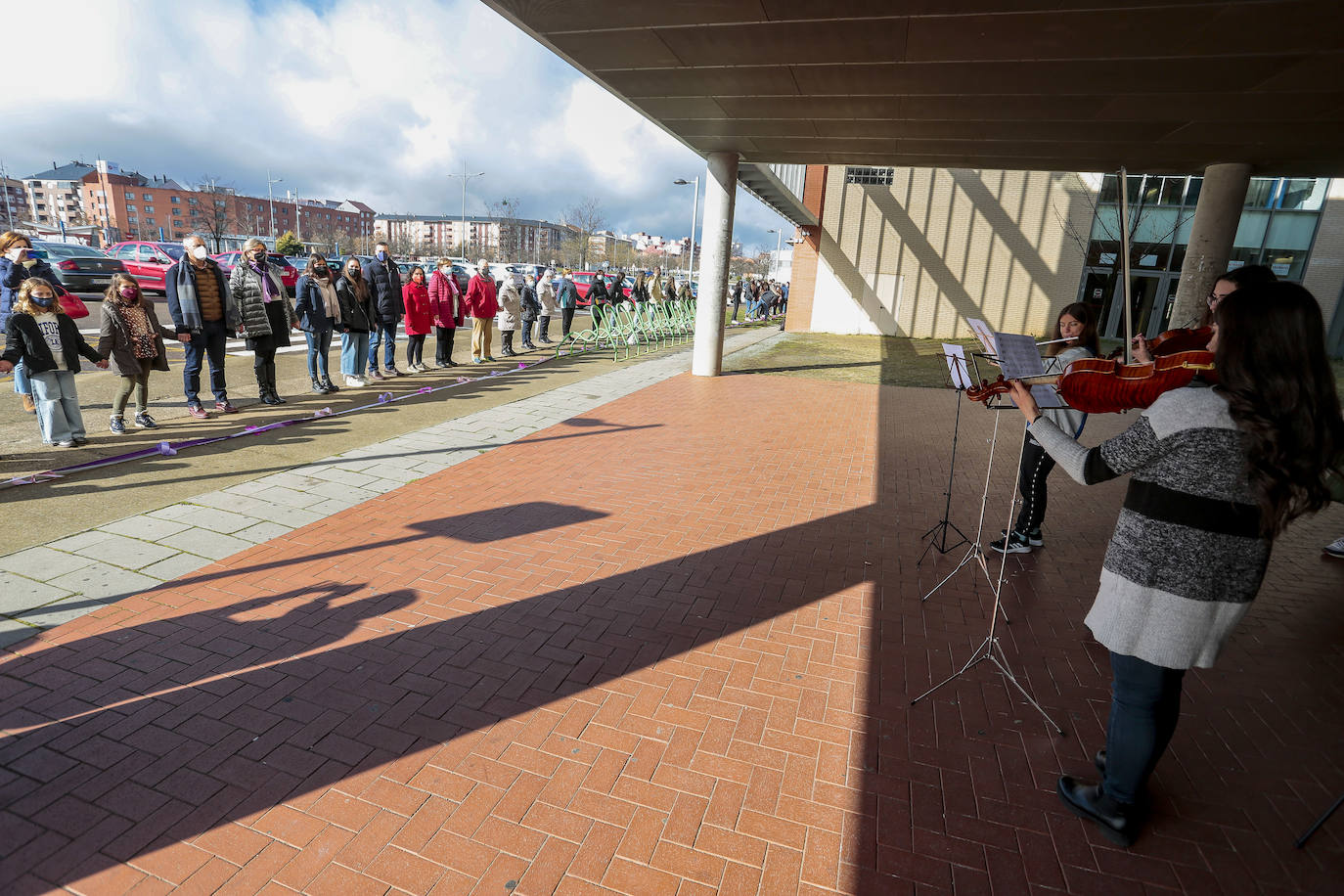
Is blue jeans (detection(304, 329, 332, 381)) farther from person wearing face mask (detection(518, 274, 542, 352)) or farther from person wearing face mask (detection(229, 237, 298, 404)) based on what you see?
person wearing face mask (detection(518, 274, 542, 352))

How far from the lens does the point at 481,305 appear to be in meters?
13.3

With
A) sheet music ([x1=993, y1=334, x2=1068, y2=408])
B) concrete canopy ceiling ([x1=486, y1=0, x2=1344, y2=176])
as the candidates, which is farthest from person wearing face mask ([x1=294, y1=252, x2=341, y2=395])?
sheet music ([x1=993, y1=334, x2=1068, y2=408])

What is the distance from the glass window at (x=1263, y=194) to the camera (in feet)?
74.9

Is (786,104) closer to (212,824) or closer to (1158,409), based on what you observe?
(1158,409)

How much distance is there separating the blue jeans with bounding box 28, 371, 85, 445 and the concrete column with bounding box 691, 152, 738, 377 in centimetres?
903

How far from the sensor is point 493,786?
8.81 ft

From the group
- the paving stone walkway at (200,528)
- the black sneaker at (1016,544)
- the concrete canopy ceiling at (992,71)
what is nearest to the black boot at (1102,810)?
the black sneaker at (1016,544)

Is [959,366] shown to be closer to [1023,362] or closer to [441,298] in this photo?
[1023,362]

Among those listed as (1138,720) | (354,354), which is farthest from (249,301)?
(1138,720)

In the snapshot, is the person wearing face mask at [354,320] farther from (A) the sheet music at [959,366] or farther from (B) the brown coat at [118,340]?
(A) the sheet music at [959,366]

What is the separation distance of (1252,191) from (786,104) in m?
23.3

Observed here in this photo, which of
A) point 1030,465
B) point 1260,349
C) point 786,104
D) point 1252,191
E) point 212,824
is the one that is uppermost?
point 1252,191

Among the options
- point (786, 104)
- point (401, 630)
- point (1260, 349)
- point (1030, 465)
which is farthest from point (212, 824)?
point (786, 104)

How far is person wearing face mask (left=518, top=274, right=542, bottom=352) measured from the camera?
15906 mm
